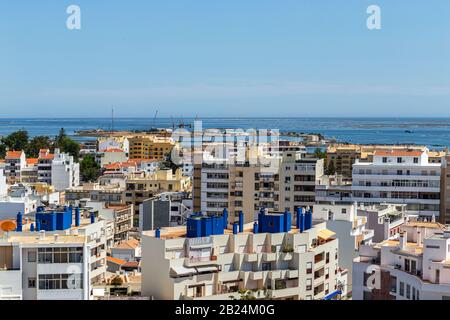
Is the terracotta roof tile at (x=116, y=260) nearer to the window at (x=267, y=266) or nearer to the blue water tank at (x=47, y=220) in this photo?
the blue water tank at (x=47, y=220)

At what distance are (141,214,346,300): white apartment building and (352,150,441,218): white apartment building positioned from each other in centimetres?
475

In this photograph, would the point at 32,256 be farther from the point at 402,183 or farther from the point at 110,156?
the point at 110,156

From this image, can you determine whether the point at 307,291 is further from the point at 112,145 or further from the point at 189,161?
the point at 112,145

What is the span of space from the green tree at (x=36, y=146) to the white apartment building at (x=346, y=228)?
56.1 ft

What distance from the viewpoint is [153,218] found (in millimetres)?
10281

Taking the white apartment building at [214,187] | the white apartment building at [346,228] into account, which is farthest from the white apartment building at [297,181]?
the white apartment building at [346,228]

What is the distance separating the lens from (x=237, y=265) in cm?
509

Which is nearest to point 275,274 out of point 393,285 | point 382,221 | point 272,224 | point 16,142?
point 272,224

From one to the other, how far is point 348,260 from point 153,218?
425cm

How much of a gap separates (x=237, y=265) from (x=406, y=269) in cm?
119

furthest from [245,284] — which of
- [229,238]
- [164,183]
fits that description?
[164,183]

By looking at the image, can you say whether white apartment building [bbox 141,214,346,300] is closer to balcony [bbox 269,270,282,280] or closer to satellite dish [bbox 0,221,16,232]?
balcony [bbox 269,270,282,280]

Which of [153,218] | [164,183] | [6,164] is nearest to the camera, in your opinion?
[153,218]

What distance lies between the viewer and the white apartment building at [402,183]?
10.2 m
